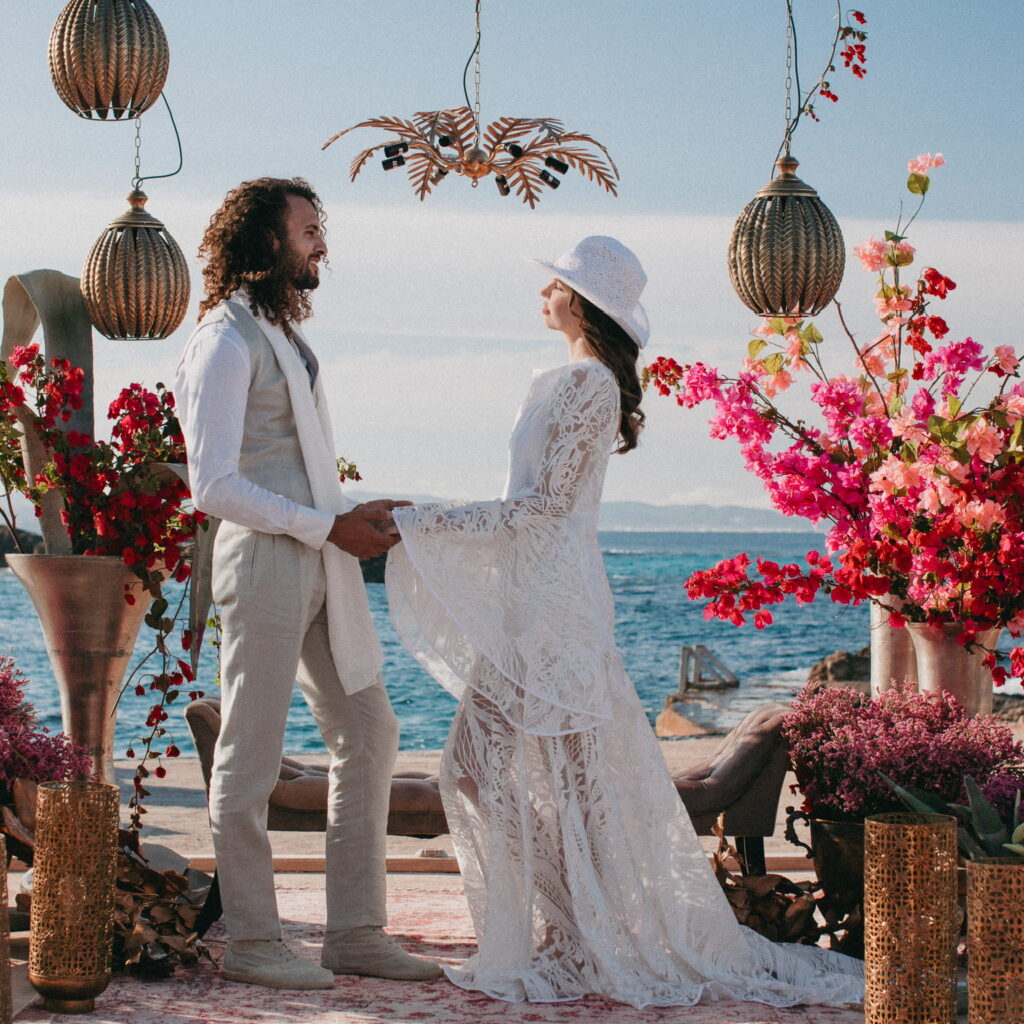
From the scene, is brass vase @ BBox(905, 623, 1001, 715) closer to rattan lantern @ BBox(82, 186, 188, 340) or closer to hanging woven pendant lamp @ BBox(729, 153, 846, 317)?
hanging woven pendant lamp @ BBox(729, 153, 846, 317)

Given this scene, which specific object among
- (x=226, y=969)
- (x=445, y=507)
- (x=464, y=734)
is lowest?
(x=226, y=969)

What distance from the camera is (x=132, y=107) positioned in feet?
14.8

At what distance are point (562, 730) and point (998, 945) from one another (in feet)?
3.72

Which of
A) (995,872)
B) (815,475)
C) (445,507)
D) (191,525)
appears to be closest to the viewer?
(995,872)

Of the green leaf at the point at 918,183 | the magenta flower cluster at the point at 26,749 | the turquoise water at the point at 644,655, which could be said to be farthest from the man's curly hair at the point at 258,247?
the turquoise water at the point at 644,655

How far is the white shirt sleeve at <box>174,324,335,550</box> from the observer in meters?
3.44

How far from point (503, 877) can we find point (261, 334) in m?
1.50

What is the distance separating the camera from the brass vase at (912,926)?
3156 millimetres

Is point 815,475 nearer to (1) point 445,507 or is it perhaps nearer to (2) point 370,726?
(1) point 445,507

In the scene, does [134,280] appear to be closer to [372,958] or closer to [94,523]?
[94,523]

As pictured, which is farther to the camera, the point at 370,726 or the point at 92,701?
the point at 92,701

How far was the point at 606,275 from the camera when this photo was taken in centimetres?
370

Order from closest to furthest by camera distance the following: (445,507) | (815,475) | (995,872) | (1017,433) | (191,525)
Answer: (995,872) → (1017,433) → (445,507) → (815,475) → (191,525)

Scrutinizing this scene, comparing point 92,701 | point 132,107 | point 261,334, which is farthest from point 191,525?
point 132,107
